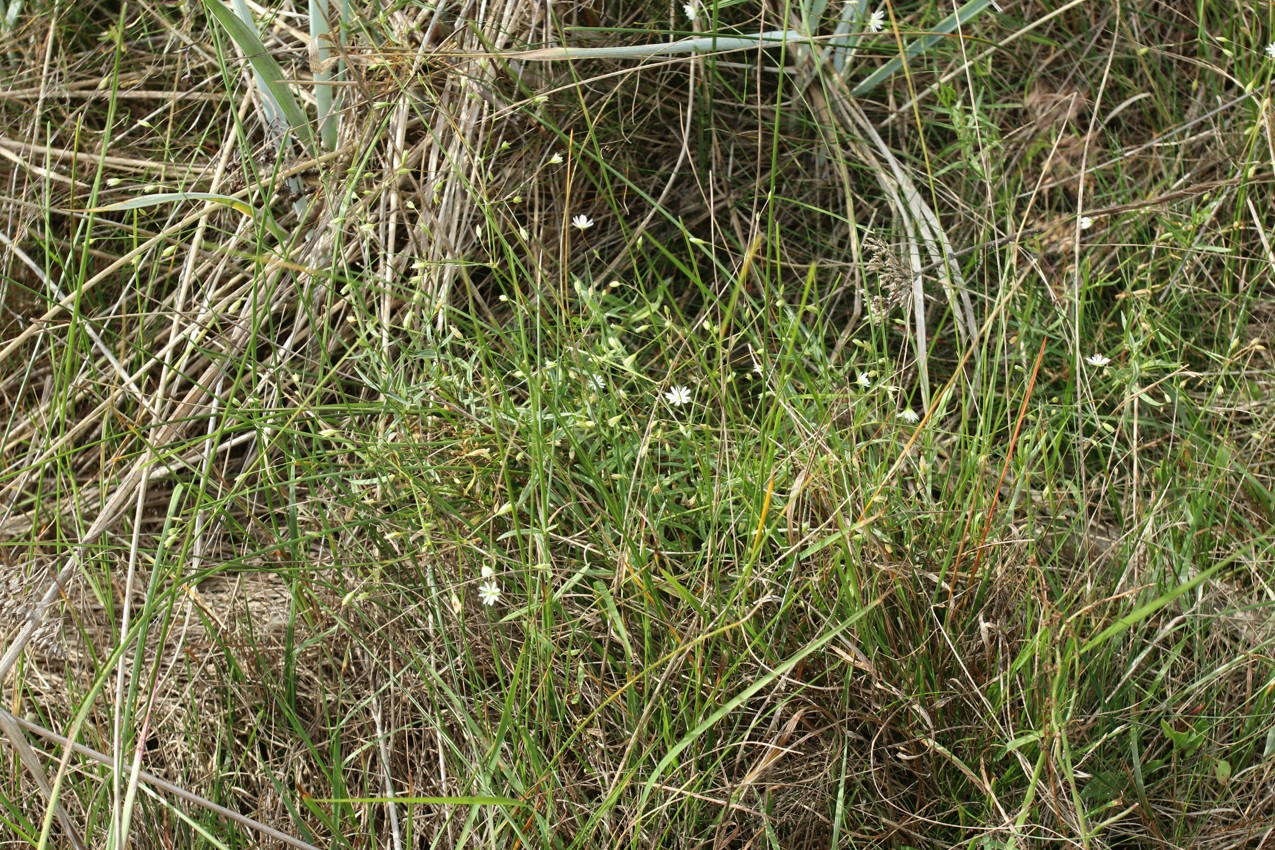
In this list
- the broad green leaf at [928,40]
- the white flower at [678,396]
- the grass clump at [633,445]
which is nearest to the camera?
the grass clump at [633,445]

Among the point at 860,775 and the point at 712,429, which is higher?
the point at 712,429

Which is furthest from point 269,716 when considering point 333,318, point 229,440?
point 333,318

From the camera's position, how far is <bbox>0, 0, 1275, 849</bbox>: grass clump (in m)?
1.26

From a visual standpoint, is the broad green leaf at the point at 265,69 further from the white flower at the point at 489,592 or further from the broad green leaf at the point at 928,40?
the broad green leaf at the point at 928,40

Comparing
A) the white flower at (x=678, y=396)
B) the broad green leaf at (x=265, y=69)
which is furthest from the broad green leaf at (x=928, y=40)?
the broad green leaf at (x=265, y=69)

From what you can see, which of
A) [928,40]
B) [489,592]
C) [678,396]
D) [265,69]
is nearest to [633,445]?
[678,396]

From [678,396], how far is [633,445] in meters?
0.10

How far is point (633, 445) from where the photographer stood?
1412 mm

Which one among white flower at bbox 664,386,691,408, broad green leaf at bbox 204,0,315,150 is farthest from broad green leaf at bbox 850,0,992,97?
broad green leaf at bbox 204,0,315,150

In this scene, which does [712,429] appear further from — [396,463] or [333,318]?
[333,318]

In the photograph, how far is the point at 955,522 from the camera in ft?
4.45

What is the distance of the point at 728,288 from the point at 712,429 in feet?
1.19

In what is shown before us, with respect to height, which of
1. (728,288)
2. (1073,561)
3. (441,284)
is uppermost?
(441,284)

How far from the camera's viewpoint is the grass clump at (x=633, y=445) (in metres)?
1.26
